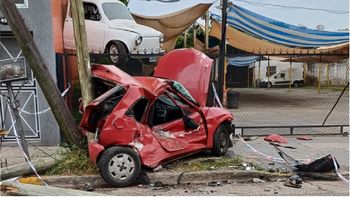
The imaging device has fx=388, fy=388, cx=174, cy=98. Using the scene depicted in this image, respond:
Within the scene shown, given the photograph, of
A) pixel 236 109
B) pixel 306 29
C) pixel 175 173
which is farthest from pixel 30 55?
pixel 306 29

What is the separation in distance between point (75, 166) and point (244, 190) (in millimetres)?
2892

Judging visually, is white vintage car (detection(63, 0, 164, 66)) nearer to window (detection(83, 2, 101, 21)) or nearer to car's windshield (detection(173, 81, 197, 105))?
window (detection(83, 2, 101, 21))

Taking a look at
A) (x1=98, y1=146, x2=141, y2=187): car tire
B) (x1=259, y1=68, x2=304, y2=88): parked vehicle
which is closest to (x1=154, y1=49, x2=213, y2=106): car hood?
(x1=98, y1=146, x2=141, y2=187): car tire

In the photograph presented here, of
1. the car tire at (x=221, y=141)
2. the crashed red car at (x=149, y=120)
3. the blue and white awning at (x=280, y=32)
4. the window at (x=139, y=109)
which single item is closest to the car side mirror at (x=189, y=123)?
the crashed red car at (x=149, y=120)

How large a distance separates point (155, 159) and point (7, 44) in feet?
15.7

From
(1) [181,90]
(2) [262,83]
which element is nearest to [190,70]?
(1) [181,90]

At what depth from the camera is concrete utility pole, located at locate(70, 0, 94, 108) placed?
6910 mm

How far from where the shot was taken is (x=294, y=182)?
20.8ft

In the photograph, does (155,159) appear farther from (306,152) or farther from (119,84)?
(306,152)

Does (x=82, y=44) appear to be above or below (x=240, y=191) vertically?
above

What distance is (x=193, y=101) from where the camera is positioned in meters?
7.31

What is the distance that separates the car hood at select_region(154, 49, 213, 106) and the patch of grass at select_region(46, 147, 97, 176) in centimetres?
243

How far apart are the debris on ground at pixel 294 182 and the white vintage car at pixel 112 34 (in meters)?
5.82

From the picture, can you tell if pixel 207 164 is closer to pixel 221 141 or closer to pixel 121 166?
pixel 221 141
